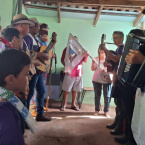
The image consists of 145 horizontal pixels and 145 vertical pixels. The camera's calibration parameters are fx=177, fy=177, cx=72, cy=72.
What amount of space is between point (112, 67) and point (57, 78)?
7.12ft

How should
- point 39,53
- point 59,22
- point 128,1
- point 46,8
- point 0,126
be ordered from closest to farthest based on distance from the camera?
point 0,126, point 39,53, point 128,1, point 46,8, point 59,22

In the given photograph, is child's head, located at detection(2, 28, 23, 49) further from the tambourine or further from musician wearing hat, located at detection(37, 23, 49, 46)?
musician wearing hat, located at detection(37, 23, 49, 46)

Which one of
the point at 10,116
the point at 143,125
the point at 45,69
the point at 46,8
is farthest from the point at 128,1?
the point at 10,116

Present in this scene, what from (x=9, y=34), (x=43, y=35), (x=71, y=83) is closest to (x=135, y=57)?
(x=9, y=34)

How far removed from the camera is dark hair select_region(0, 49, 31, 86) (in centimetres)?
96

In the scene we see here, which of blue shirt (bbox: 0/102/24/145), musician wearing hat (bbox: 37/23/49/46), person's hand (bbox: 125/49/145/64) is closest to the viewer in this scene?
blue shirt (bbox: 0/102/24/145)

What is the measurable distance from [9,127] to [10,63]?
36cm

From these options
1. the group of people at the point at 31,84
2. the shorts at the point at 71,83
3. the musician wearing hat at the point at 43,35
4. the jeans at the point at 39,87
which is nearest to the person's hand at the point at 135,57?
the group of people at the point at 31,84

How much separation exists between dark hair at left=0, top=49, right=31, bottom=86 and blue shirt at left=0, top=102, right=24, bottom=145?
7.8 inches

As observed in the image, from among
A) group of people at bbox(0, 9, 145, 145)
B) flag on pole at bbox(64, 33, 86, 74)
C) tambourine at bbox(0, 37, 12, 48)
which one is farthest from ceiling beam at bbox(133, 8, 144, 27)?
tambourine at bbox(0, 37, 12, 48)

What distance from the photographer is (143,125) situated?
5.61ft

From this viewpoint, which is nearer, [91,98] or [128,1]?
[128,1]

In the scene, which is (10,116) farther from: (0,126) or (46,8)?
(46,8)

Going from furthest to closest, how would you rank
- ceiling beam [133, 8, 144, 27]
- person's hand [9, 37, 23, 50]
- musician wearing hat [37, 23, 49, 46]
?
ceiling beam [133, 8, 144, 27]
musician wearing hat [37, 23, 49, 46]
person's hand [9, 37, 23, 50]
